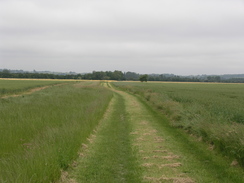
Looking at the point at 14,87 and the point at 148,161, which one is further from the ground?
the point at 14,87

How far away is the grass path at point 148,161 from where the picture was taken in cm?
535

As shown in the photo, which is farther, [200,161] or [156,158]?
[156,158]

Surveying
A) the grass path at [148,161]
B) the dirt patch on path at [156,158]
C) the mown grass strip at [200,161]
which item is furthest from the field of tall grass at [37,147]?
the mown grass strip at [200,161]

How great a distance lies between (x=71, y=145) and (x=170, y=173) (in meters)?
3.13

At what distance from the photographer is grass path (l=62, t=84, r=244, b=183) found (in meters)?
5.35

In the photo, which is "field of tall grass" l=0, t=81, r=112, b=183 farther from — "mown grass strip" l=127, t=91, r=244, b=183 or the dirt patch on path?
"mown grass strip" l=127, t=91, r=244, b=183

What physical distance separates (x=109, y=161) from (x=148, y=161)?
1.22m

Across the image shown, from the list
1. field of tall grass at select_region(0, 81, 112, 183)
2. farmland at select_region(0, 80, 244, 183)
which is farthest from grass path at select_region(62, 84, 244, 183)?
field of tall grass at select_region(0, 81, 112, 183)

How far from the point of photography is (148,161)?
255 inches

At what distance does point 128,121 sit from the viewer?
1267cm

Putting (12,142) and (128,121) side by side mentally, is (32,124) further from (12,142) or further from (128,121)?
(128,121)

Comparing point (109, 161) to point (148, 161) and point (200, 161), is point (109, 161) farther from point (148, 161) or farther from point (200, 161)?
point (200, 161)

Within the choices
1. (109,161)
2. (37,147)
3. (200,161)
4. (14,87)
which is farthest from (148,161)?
(14,87)

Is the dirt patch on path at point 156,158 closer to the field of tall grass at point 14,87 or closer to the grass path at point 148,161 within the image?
the grass path at point 148,161
